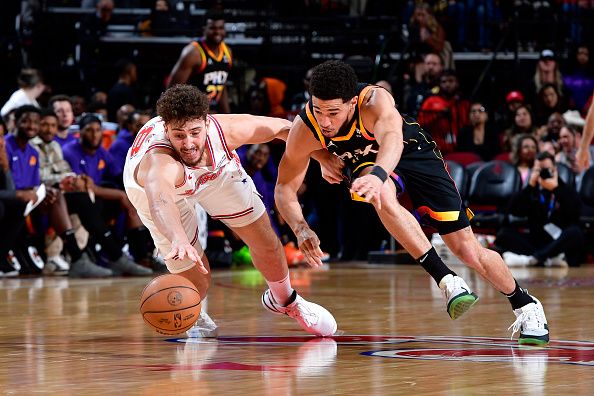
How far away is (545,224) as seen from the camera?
12.1 metres

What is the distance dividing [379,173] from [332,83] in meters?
0.61

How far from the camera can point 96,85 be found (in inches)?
614

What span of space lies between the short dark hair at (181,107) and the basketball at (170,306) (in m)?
0.76

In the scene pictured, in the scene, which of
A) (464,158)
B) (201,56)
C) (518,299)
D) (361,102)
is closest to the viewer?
(361,102)

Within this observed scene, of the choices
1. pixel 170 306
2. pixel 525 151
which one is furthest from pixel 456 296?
pixel 525 151

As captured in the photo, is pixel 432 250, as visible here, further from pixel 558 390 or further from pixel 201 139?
pixel 558 390

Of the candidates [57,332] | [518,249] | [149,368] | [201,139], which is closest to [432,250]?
[201,139]

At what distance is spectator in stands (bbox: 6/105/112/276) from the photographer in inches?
426

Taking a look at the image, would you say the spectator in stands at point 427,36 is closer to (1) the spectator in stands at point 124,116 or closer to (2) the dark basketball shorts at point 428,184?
(1) the spectator in stands at point 124,116

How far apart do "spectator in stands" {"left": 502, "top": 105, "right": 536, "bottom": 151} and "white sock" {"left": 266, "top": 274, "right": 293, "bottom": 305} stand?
25.4 feet

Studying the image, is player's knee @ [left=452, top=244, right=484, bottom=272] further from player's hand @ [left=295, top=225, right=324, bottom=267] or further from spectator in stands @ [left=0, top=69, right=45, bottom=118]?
spectator in stands @ [left=0, top=69, right=45, bottom=118]

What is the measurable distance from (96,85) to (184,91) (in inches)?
416

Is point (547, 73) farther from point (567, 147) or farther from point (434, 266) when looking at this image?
point (434, 266)

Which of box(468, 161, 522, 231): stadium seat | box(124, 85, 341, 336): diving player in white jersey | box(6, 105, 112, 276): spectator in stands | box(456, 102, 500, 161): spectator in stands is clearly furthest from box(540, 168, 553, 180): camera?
box(124, 85, 341, 336): diving player in white jersey
